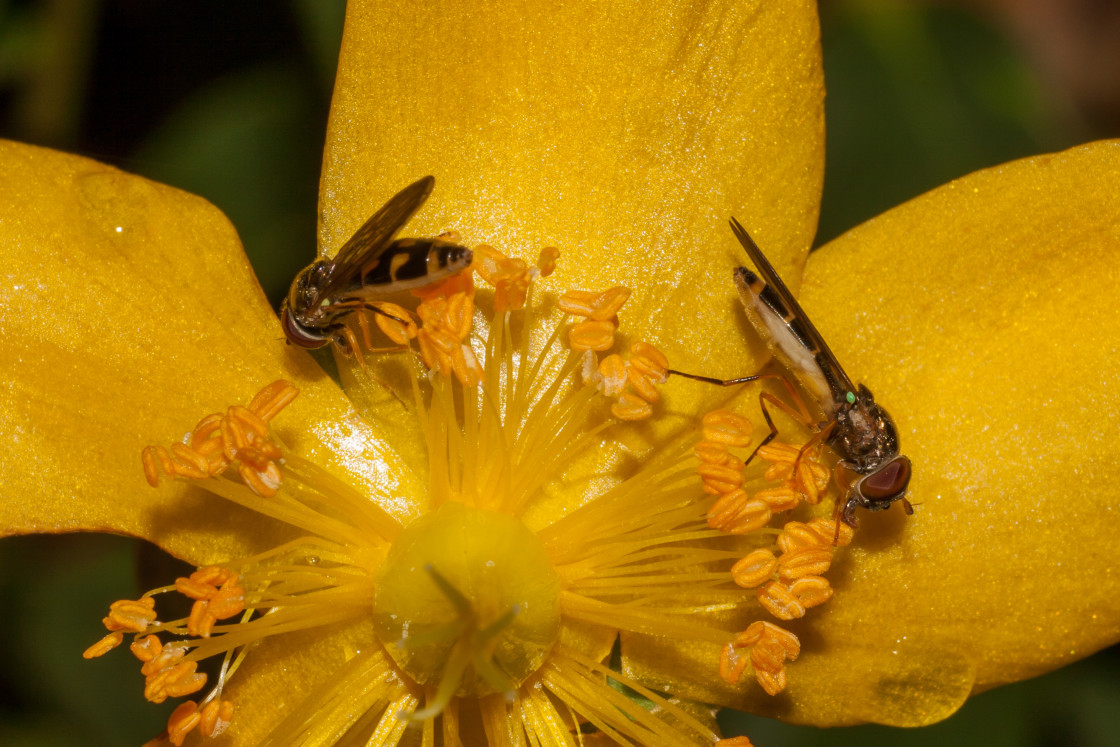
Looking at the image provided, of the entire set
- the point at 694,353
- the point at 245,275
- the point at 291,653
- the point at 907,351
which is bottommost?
the point at 907,351

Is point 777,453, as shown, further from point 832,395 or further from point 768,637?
point 768,637

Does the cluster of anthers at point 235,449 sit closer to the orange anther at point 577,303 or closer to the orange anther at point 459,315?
the orange anther at point 459,315

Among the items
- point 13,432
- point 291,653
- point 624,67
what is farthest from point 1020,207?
point 13,432

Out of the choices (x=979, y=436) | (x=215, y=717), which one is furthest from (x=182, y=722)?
(x=979, y=436)

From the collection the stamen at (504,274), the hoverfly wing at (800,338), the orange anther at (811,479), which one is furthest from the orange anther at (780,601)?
the stamen at (504,274)

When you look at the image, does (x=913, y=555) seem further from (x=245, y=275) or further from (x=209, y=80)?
(x=209, y=80)

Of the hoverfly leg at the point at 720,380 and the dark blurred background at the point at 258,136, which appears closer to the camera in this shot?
the hoverfly leg at the point at 720,380

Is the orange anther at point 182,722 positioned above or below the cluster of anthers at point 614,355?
above
